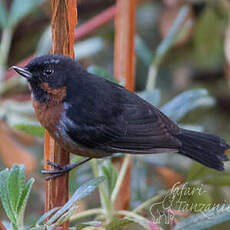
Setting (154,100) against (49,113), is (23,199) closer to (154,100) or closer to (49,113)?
(49,113)

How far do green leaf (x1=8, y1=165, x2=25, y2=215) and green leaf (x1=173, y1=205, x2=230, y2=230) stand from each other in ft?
1.94

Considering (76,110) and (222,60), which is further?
(222,60)

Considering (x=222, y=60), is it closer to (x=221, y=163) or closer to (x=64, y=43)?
(x=221, y=163)

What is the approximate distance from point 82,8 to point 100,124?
191 cm

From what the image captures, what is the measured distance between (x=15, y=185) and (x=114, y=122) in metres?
0.82

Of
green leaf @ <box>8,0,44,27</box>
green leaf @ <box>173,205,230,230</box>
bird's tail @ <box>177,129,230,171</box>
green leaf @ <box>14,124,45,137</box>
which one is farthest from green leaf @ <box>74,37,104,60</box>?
green leaf @ <box>173,205,230,230</box>

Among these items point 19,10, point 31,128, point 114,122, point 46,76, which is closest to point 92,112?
point 114,122

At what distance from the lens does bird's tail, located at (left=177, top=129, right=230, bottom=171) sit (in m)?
2.32

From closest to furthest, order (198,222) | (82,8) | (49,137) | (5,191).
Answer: (5,191) < (198,222) < (49,137) < (82,8)

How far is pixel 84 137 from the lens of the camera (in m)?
2.20

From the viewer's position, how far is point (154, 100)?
91.0 inches

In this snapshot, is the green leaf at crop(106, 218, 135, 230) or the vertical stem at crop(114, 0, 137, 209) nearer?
the green leaf at crop(106, 218, 135, 230)

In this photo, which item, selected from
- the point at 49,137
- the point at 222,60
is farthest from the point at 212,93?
the point at 49,137

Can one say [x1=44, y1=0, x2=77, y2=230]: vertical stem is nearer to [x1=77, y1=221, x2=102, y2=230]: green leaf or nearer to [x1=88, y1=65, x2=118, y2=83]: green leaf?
[x1=77, y1=221, x2=102, y2=230]: green leaf
